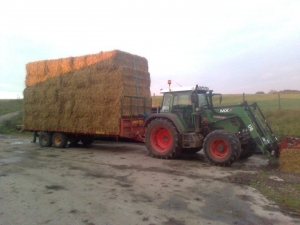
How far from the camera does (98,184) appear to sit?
256 inches

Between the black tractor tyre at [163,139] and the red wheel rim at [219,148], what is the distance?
4.01ft

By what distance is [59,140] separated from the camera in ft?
41.9

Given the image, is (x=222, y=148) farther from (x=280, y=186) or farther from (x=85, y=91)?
(x=85, y=91)

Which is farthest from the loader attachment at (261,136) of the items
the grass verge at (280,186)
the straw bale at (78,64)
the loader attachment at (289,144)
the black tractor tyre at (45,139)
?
the black tractor tyre at (45,139)

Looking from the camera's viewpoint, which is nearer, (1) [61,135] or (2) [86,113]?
(2) [86,113]

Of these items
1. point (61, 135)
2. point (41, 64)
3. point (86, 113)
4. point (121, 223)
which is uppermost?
point (41, 64)

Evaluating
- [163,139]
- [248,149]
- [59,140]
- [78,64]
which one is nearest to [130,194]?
[163,139]

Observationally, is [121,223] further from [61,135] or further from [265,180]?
[61,135]

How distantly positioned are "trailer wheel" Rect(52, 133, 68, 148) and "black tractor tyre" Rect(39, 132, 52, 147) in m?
0.20

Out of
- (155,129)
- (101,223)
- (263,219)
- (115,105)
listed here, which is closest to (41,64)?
(115,105)

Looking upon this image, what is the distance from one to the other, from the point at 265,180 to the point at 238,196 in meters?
1.39

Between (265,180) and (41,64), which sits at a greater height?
(41,64)

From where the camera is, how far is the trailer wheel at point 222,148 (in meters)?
8.05

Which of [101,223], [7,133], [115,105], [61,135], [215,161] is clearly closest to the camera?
[101,223]
